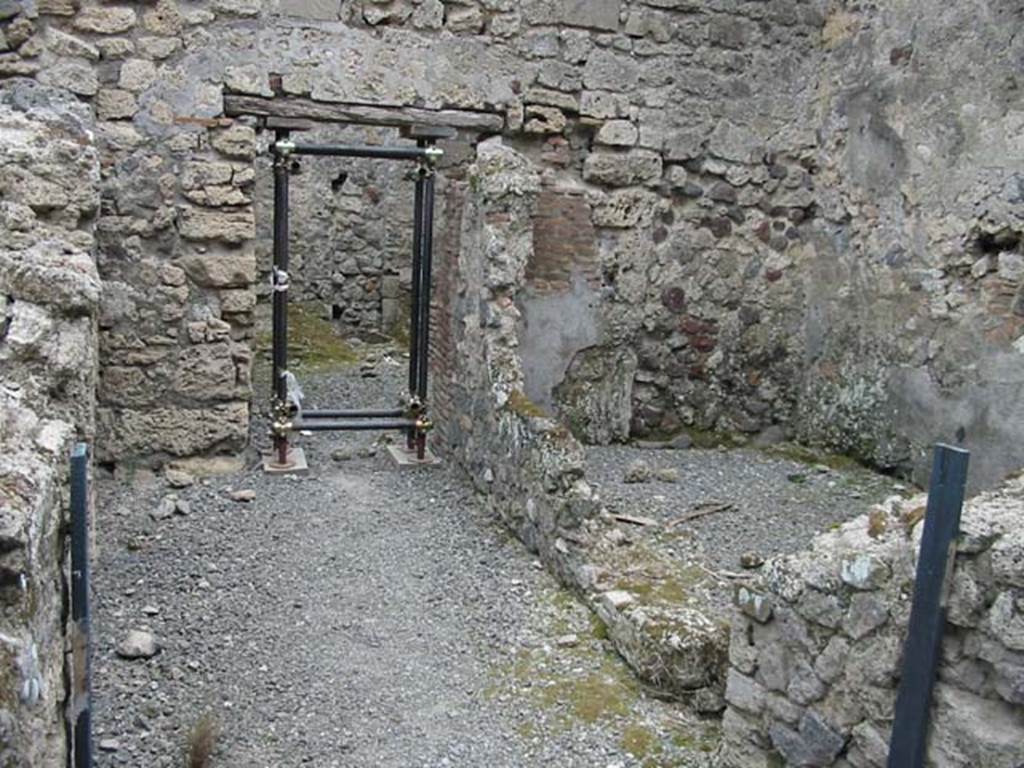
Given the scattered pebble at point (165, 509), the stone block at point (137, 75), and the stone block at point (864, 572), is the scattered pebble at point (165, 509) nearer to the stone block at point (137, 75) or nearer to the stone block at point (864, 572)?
the stone block at point (137, 75)

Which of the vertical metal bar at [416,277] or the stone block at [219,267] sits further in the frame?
the vertical metal bar at [416,277]

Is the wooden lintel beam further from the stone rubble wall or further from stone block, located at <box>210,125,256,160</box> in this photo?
the stone rubble wall

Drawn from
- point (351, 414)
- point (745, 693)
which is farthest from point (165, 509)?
point (745, 693)

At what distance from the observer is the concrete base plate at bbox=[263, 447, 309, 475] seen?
6.00m

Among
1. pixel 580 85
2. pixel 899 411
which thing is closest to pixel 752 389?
pixel 899 411

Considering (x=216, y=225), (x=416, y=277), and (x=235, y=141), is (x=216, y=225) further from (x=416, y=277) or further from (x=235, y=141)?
(x=416, y=277)

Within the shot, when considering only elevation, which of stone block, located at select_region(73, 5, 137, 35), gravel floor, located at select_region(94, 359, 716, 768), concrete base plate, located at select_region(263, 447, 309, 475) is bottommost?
gravel floor, located at select_region(94, 359, 716, 768)

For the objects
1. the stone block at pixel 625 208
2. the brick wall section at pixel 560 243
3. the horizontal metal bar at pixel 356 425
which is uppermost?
the stone block at pixel 625 208

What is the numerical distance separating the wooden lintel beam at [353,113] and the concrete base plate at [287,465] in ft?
6.40

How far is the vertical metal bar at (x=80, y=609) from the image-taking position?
8.00ft

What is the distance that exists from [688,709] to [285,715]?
1383 millimetres

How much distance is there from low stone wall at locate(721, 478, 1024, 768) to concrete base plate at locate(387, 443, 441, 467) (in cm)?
345

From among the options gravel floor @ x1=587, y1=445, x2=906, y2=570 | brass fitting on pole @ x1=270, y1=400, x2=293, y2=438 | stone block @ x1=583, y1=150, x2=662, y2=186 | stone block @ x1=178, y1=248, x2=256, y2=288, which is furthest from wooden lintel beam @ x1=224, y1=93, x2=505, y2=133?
gravel floor @ x1=587, y1=445, x2=906, y2=570

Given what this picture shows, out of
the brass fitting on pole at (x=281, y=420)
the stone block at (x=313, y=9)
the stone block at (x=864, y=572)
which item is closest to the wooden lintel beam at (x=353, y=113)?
the stone block at (x=313, y=9)
